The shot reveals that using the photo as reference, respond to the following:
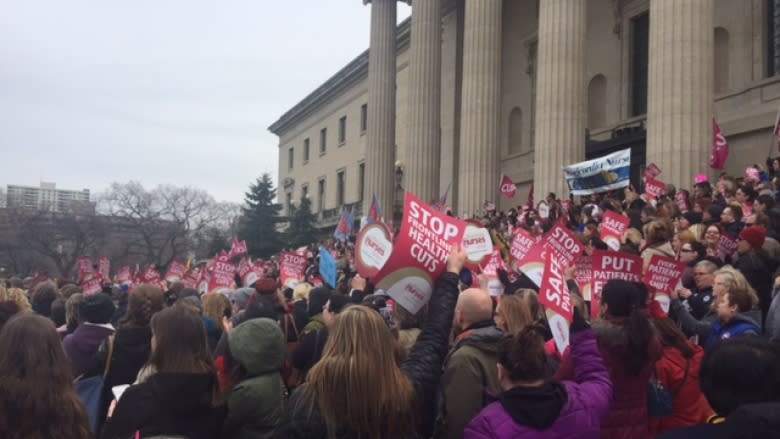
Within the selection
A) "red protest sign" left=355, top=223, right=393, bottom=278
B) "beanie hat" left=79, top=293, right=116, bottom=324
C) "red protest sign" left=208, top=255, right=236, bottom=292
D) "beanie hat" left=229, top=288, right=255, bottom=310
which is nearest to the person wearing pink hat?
"red protest sign" left=355, top=223, right=393, bottom=278

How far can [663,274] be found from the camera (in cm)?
634

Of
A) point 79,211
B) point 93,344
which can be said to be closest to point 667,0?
point 93,344

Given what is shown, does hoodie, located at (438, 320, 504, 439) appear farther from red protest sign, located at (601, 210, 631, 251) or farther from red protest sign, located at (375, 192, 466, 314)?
red protest sign, located at (601, 210, 631, 251)

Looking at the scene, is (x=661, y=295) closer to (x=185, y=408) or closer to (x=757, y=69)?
(x=185, y=408)

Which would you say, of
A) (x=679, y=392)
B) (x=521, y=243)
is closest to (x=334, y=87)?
(x=521, y=243)

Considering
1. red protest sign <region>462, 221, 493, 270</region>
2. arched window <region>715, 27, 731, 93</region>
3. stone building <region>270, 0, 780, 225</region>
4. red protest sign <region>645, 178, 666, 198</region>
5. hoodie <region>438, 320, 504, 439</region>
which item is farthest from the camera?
arched window <region>715, 27, 731, 93</region>

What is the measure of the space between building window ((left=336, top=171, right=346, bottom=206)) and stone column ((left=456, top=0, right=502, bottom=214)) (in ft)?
90.1

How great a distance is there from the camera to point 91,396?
15.8 ft

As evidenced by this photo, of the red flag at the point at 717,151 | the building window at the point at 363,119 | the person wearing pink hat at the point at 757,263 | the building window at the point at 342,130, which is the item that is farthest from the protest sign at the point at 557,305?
the building window at the point at 342,130

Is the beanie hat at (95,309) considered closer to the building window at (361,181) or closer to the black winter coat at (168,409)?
the black winter coat at (168,409)

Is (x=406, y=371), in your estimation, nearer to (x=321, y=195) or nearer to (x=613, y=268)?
(x=613, y=268)

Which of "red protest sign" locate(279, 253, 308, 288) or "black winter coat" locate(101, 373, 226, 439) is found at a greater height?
"red protest sign" locate(279, 253, 308, 288)

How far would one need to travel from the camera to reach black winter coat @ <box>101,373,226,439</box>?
340 centimetres

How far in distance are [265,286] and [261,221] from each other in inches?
1713
